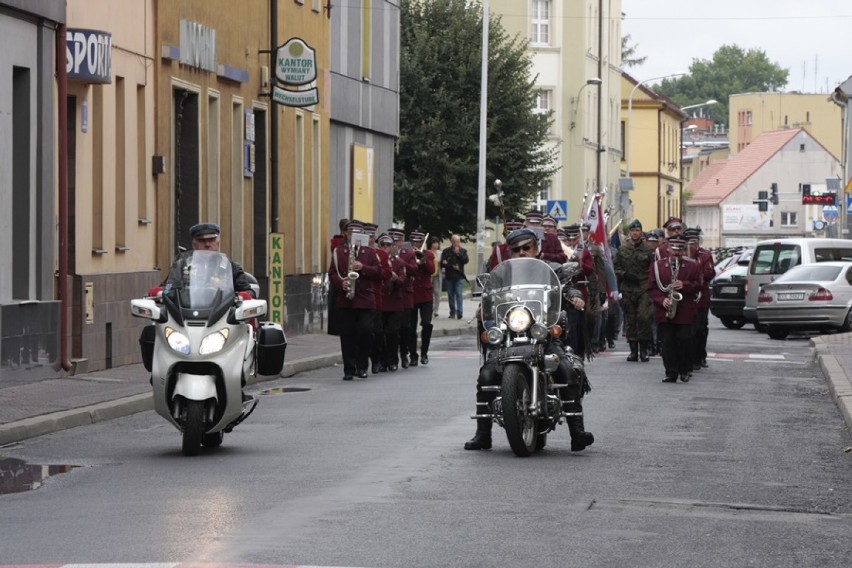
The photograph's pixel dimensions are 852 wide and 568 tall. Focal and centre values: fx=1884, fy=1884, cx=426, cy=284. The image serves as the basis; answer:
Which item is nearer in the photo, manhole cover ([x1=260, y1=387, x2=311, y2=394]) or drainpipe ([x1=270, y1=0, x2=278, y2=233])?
manhole cover ([x1=260, y1=387, x2=311, y2=394])

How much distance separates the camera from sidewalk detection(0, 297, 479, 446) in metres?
15.1

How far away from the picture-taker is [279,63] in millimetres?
27703

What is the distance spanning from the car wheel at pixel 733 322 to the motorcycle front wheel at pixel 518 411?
88.1 ft

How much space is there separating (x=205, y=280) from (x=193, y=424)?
→ 1.07 m

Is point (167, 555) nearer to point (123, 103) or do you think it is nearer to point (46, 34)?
point (46, 34)

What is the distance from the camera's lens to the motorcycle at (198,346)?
13.1m

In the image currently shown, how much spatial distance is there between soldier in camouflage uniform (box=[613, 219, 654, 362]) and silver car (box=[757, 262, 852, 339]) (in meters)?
8.33

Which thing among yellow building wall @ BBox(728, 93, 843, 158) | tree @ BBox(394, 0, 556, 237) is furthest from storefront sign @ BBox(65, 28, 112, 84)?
yellow building wall @ BBox(728, 93, 843, 158)

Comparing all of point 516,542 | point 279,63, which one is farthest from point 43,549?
point 279,63

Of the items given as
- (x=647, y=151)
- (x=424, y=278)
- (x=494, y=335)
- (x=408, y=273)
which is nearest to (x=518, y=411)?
(x=494, y=335)

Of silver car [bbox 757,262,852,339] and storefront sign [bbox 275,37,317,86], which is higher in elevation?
storefront sign [bbox 275,37,317,86]

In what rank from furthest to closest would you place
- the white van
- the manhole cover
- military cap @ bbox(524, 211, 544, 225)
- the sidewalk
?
the white van
military cap @ bbox(524, 211, 544, 225)
the manhole cover
the sidewalk

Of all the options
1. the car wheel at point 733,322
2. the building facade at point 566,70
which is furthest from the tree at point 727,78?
the car wheel at point 733,322

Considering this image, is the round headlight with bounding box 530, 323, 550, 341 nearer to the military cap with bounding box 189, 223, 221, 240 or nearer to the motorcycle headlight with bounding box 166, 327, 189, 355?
the motorcycle headlight with bounding box 166, 327, 189, 355
